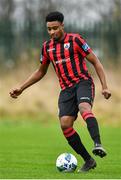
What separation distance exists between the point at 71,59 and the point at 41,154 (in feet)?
12.7

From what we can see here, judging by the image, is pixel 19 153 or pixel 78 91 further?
pixel 19 153

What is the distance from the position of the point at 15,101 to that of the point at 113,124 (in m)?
3.67

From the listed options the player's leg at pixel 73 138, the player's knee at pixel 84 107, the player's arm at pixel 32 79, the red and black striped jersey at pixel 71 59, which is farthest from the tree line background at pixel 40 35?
the player's knee at pixel 84 107

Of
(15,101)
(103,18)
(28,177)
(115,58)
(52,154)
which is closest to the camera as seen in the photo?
(28,177)

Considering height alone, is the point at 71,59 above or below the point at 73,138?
above

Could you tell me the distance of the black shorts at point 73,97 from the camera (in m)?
9.94

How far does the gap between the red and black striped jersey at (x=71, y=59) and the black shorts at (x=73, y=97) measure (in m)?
0.08

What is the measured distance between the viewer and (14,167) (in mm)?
10703

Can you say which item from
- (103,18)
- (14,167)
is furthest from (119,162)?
(103,18)

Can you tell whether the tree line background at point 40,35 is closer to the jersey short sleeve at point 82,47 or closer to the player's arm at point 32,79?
the player's arm at point 32,79

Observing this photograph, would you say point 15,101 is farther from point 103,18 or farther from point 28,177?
point 28,177

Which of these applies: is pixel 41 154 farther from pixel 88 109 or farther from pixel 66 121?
pixel 88 109

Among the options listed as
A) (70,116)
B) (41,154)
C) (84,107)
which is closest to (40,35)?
(41,154)

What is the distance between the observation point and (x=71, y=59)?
398 inches
